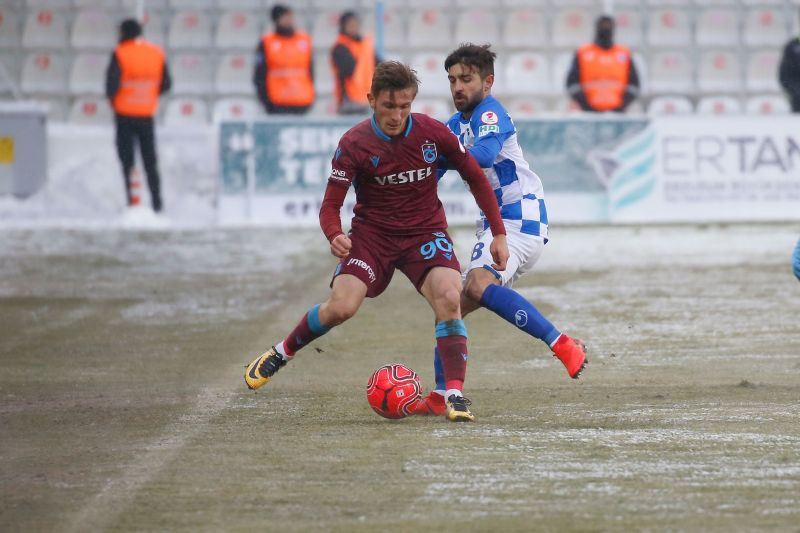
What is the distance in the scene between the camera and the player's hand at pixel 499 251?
7004 millimetres

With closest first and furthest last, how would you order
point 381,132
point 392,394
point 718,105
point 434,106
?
point 392,394 → point 381,132 → point 434,106 → point 718,105

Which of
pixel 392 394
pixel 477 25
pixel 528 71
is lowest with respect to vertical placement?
pixel 392 394

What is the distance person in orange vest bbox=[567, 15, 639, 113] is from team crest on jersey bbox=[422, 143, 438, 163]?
12.8 m

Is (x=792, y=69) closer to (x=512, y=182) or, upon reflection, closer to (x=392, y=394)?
(x=512, y=182)

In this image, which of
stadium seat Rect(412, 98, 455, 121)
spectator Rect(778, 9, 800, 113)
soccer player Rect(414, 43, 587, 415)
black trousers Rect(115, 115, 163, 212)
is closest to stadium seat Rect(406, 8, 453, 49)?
stadium seat Rect(412, 98, 455, 121)

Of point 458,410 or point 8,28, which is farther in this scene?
point 8,28

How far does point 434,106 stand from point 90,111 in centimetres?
559

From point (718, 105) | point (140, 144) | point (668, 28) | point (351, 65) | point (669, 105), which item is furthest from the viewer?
point (668, 28)

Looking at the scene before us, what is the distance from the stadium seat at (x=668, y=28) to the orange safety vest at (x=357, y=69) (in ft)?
21.3

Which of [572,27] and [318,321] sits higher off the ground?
[572,27]

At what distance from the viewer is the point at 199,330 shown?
10.5 m

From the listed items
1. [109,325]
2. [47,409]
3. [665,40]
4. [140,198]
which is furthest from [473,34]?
[47,409]

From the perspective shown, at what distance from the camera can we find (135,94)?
62.4ft

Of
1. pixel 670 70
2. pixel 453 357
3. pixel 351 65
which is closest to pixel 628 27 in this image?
pixel 670 70
